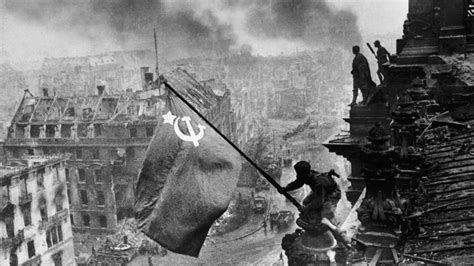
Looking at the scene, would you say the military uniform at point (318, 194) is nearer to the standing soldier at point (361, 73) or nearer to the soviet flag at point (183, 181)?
the soviet flag at point (183, 181)

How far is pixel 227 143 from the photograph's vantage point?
8703 millimetres

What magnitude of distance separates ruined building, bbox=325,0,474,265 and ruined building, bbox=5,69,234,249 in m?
26.6

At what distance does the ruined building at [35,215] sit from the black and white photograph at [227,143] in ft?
0.40

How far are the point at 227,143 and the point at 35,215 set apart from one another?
93.8ft

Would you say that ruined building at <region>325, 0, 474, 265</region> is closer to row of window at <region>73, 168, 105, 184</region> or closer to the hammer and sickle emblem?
the hammer and sickle emblem

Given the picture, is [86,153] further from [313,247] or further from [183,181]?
[313,247]

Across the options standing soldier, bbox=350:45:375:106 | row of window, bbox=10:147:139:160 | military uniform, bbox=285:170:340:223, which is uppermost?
standing soldier, bbox=350:45:375:106

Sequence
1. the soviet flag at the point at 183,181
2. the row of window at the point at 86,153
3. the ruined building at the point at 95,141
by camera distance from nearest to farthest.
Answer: the soviet flag at the point at 183,181, the ruined building at the point at 95,141, the row of window at the point at 86,153

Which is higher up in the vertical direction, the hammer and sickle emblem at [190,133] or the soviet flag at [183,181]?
the hammer and sickle emblem at [190,133]

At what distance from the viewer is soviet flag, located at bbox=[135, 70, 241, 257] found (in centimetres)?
800

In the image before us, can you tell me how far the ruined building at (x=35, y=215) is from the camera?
3134 cm

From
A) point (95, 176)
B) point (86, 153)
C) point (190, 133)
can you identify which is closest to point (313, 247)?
point (190, 133)

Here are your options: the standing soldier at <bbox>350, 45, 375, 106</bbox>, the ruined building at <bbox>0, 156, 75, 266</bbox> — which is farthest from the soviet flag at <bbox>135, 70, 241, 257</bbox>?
the ruined building at <bbox>0, 156, 75, 266</bbox>

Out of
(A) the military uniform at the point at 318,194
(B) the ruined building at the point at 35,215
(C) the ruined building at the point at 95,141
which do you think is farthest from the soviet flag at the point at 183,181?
(C) the ruined building at the point at 95,141
